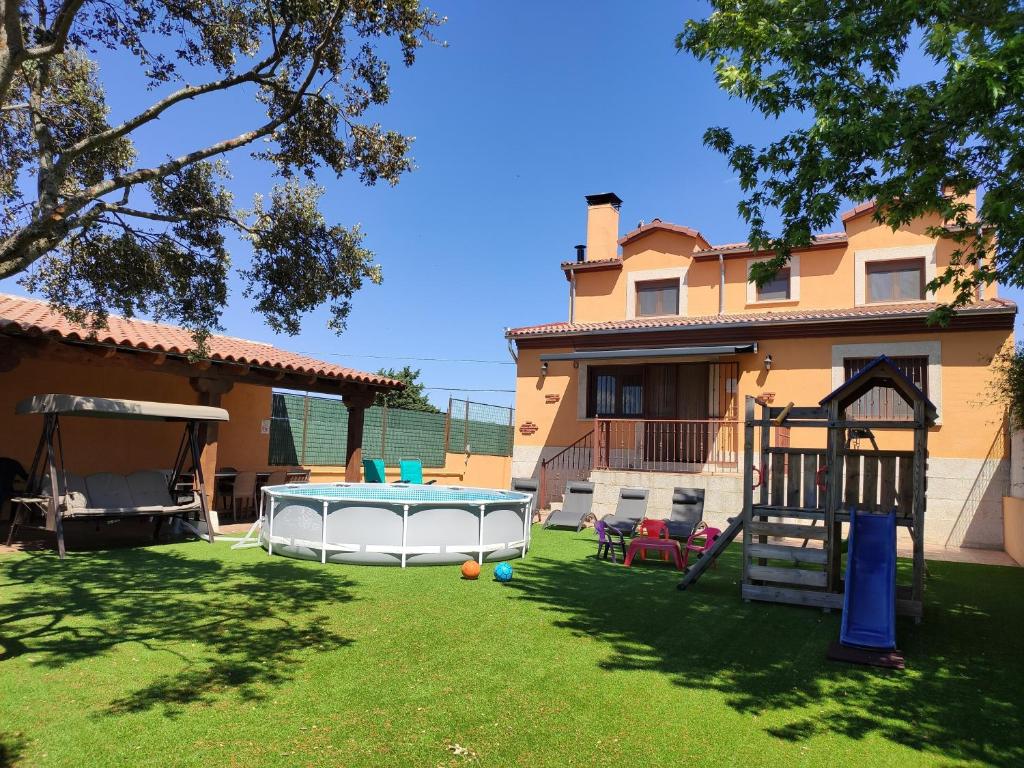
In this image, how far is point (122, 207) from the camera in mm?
6230

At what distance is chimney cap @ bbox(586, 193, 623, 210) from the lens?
20.6 meters

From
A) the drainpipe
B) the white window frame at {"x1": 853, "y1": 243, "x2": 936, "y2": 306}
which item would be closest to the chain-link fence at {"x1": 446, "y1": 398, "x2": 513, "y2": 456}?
the drainpipe

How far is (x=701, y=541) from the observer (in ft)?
40.8

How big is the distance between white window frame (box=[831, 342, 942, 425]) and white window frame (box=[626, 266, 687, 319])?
169 inches

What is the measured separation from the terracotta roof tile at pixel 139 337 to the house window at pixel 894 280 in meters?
12.0

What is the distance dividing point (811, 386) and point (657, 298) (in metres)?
5.08

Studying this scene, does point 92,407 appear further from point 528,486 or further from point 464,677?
point 528,486

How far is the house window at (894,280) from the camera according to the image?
15.8 metres

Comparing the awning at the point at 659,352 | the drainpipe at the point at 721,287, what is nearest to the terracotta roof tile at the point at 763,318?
the drainpipe at the point at 721,287

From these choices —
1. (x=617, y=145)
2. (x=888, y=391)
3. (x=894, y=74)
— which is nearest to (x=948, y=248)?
(x=888, y=391)

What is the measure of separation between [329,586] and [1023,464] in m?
11.9

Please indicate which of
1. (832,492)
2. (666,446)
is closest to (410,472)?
(666,446)

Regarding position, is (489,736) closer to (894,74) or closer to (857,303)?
→ (894,74)

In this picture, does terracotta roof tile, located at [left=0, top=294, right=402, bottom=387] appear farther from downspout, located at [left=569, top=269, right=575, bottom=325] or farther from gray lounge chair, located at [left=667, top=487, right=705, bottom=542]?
gray lounge chair, located at [left=667, top=487, right=705, bottom=542]
